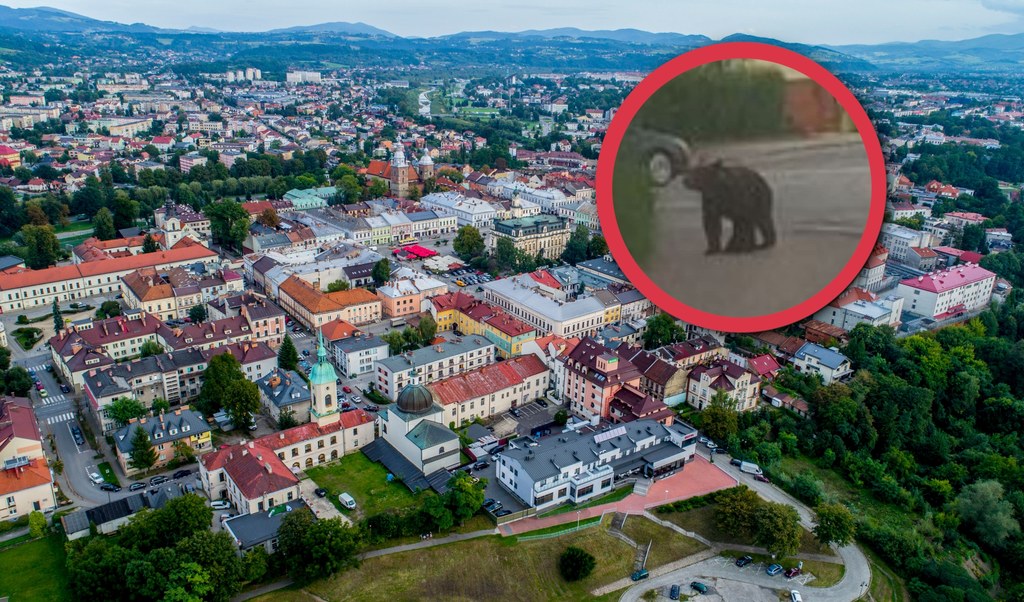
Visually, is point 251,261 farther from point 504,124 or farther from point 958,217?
point 504,124

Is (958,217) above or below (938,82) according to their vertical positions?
below

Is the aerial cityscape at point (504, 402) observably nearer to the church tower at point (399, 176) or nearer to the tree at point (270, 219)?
the tree at point (270, 219)

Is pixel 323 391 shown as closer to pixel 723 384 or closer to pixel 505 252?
pixel 723 384

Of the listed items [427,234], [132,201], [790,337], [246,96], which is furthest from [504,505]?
[246,96]

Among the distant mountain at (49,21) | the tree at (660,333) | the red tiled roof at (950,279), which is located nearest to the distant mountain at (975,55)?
the red tiled roof at (950,279)

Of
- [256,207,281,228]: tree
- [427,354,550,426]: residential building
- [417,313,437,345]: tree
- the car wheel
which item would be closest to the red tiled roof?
[427,354,550,426]: residential building

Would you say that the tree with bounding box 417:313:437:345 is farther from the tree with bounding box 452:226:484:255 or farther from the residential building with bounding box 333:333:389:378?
the tree with bounding box 452:226:484:255
